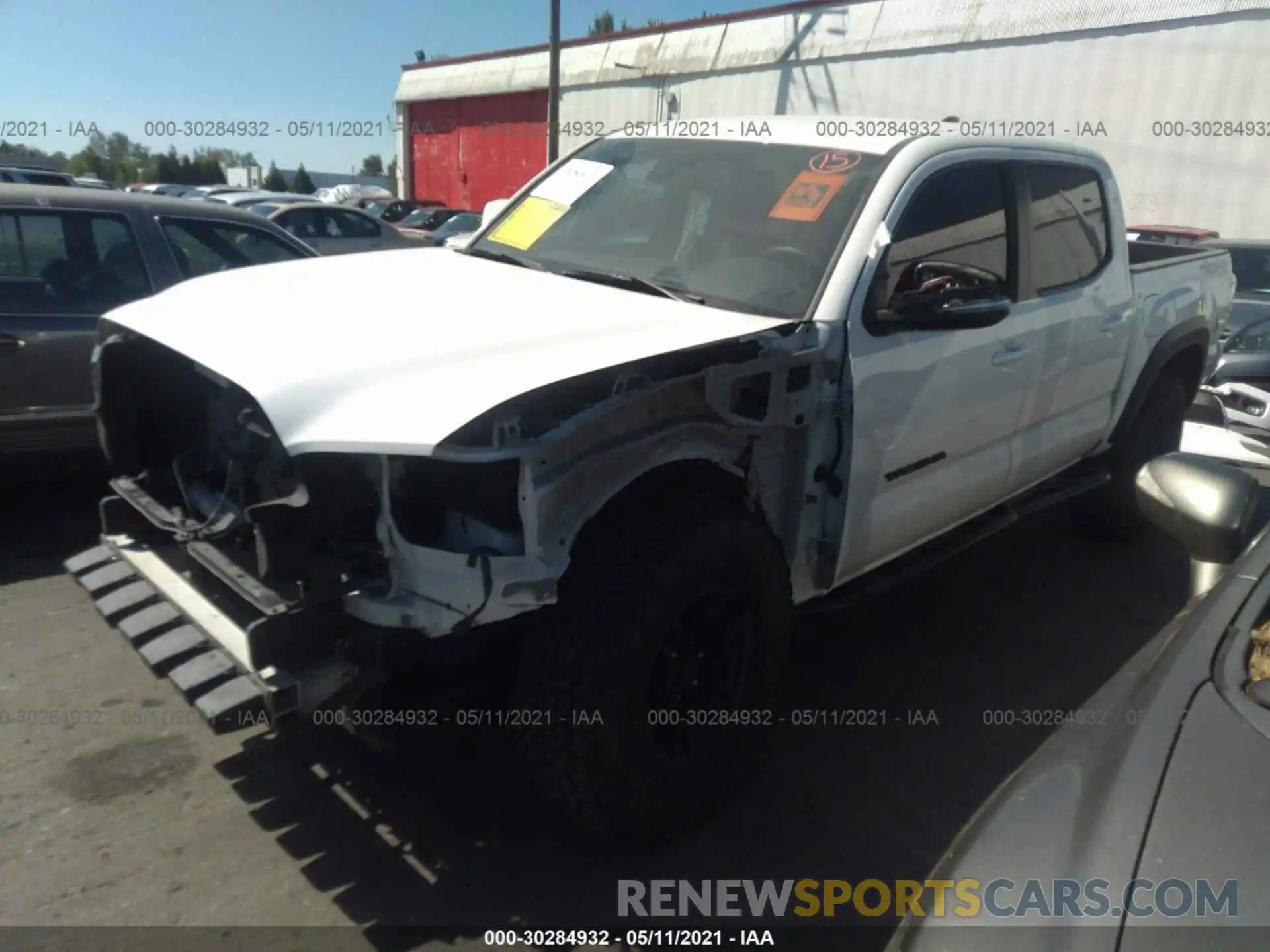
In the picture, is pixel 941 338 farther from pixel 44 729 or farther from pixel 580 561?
pixel 44 729

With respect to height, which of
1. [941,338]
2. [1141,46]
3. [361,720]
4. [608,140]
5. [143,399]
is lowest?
[361,720]

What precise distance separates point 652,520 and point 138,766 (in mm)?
1875

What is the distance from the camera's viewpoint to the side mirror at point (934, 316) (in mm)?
3002

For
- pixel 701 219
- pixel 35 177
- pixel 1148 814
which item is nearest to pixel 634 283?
pixel 701 219

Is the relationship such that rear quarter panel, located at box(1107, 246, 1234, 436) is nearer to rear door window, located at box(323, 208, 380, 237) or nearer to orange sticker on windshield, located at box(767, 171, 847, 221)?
orange sticker on windshield, located at box(767, 171, 847, 221)

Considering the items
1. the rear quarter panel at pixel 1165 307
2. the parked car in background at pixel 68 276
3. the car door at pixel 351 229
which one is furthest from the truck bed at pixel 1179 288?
the car door at pixel 351 229

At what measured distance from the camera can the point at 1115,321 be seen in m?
4.41

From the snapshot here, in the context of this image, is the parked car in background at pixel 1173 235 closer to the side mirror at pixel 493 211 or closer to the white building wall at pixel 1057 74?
the white building wall at pixel 1057 74

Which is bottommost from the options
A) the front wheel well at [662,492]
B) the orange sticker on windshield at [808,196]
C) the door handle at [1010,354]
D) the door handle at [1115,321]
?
the front wheel well at [662,492]

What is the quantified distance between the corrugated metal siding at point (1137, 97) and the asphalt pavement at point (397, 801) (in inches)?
520

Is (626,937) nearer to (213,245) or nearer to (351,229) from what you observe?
(213,245)

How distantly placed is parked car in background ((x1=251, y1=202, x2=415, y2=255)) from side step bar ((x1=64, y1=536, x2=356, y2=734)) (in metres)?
A: 10.0

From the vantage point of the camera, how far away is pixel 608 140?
4.17 metres

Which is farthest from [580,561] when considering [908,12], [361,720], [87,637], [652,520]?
[908,12]
